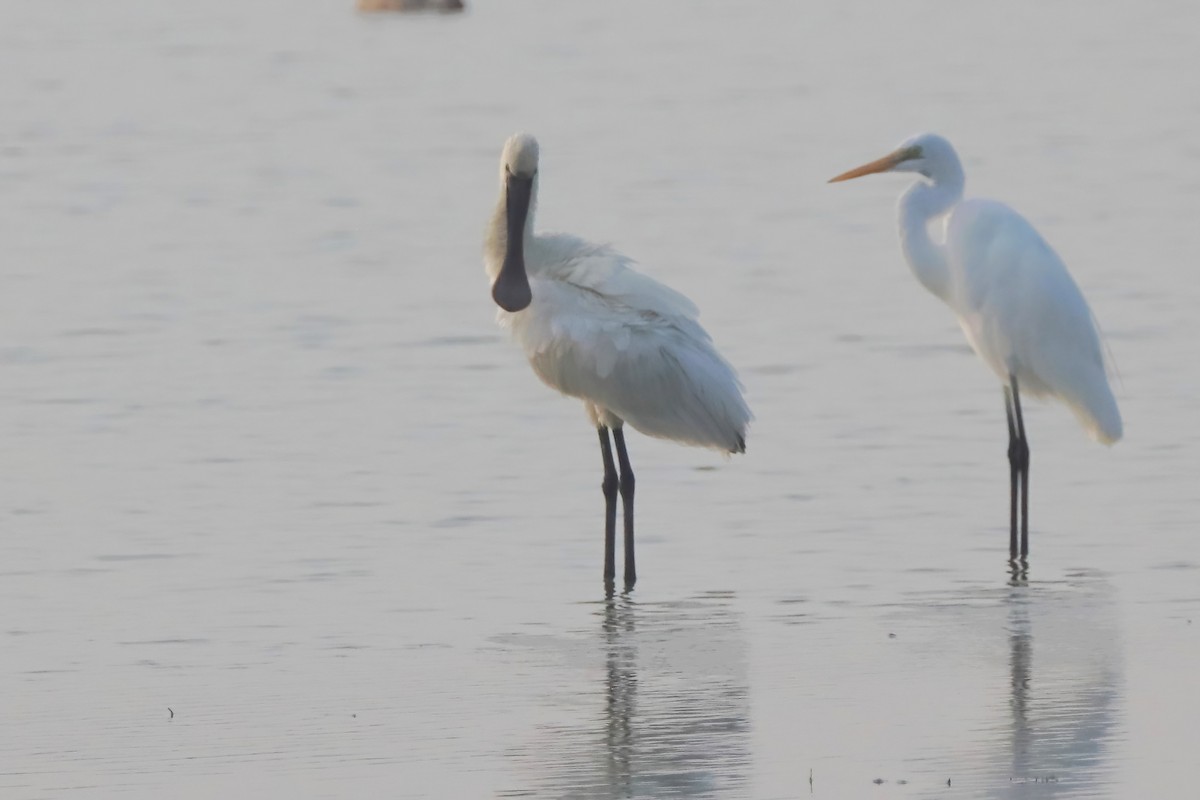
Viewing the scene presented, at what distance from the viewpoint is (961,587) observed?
8.99 m

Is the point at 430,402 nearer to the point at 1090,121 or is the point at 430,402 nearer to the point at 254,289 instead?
the point at 254,289

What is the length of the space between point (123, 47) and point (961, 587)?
27.9 meters

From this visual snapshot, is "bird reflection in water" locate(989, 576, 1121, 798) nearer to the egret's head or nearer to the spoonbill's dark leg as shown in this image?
the spoonbill's dark leg

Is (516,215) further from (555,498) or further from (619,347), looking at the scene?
(555,498)

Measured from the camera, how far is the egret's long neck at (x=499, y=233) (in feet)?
32.5

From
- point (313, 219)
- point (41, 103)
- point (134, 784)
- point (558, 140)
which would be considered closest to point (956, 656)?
point (134, 784)

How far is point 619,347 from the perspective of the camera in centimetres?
949

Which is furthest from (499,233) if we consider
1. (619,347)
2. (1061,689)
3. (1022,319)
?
(1061,689)

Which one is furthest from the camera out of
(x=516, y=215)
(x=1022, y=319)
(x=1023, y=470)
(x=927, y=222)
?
(x=927, y=222)

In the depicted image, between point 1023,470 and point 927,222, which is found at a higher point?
point 927,222

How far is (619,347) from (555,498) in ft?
4.61

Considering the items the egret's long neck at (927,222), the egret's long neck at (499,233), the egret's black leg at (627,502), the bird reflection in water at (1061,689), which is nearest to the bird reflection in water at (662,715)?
the egret's black leg at (627,502)

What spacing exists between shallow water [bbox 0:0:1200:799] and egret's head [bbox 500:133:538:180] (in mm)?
1314

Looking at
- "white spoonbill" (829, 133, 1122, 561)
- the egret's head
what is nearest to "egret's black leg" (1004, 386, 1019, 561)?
"white spoonbill" (829, 133, 1122, 561)
